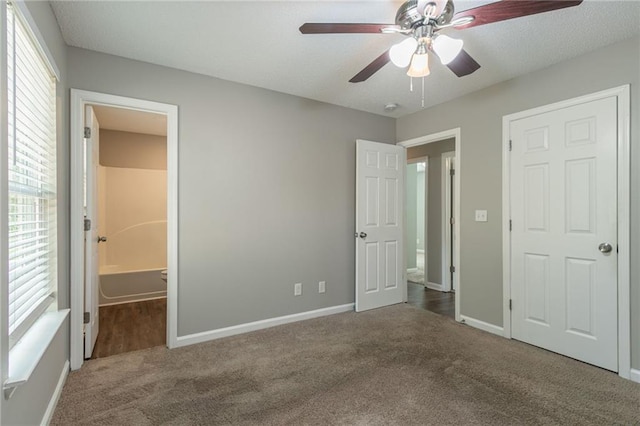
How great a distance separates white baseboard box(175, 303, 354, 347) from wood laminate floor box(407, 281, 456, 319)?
3.37 feet

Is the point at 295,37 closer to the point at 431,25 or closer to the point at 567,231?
the point at 431,25

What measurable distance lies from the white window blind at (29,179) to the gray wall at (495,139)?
11.4ft

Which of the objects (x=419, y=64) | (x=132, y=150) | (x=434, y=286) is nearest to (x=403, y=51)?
(x=419, y=64)

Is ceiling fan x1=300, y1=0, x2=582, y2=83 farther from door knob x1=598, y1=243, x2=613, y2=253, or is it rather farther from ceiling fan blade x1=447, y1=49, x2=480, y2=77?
door knob x1=598, y1=243, x2=613, y2=253

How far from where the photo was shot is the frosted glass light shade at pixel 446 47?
169 cm

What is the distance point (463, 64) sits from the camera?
1966mm

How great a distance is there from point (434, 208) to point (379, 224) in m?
1.63

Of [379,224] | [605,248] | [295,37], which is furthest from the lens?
[379,224]

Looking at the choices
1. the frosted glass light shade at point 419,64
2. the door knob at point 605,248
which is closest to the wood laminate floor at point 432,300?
the door knob at point 605,248

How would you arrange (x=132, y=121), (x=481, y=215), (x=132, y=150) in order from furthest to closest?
1. (x=132, y=150)
2. (x=132, y=121)
3. (x=481, y=215)

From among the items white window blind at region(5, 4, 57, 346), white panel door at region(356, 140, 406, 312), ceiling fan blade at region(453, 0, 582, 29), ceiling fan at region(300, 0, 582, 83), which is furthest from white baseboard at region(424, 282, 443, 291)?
white window blind at region(5, 4, 57, 346)

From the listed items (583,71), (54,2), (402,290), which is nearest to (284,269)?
(402,290)

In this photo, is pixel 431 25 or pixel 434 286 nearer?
pixel 431 25

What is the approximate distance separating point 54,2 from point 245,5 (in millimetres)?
1134
